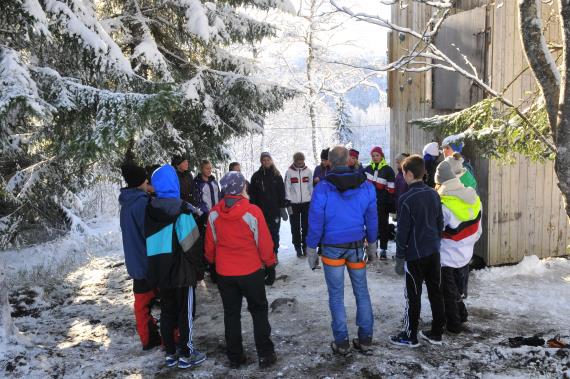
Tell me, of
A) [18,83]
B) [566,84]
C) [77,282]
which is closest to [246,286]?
[18,83]

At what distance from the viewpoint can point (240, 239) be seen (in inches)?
174

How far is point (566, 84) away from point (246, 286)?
314 centimetres

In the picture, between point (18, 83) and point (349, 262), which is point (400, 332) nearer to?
point (349, 262)

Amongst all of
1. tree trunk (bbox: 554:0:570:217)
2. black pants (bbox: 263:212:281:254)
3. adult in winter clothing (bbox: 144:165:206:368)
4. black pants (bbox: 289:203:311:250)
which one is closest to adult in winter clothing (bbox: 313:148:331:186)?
black pants (bbox: 289:203:311:250)

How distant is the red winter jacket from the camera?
441 cm

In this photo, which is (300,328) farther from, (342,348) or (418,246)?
(418,246)

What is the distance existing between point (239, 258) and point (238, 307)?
1.70 feet

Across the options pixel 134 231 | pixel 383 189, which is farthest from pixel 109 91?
pixel 383 189

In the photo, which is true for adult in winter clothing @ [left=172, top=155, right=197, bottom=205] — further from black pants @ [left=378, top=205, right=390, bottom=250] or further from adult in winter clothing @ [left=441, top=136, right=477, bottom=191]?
adult in winter clothing @ [left=441, top=136, right=477, bottom=191]

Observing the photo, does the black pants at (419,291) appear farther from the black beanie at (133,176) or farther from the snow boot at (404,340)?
the black beanie at (133,176)

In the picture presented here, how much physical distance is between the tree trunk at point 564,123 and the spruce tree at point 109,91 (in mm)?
3533

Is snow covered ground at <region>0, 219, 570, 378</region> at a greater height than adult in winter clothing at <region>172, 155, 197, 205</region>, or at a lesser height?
lesser

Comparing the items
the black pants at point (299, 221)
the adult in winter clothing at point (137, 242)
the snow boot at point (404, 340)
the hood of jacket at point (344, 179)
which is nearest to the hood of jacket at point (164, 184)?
the adult in winter clothing at point (137, 242)

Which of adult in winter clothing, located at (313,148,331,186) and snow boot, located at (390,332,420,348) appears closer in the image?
snow boot, located at (390,332,420,348)
